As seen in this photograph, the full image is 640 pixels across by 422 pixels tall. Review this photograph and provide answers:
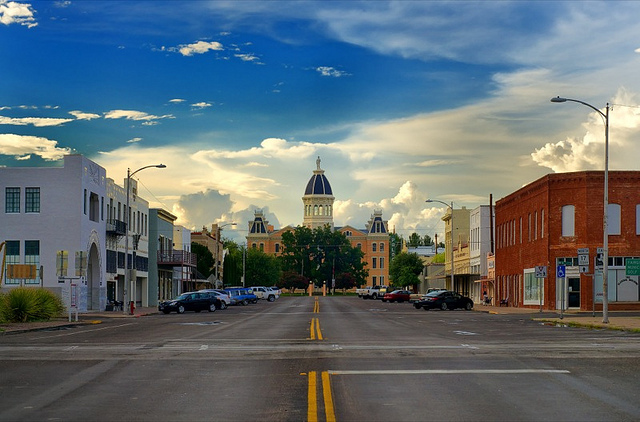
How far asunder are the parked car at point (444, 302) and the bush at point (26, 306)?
29.1 metres

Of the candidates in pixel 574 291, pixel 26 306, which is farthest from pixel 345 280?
pixel 26 306

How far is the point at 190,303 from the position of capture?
58.4 meters

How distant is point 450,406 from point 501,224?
69.8 m

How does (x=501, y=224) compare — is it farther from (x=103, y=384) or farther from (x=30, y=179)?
(x=103, y=384)

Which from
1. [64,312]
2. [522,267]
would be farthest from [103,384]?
[522,267]

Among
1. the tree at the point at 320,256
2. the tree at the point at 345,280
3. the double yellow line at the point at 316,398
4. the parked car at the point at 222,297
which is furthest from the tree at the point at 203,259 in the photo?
the double yellow line at the point at 316,398

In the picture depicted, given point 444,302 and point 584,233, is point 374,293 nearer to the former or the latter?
point 444,302

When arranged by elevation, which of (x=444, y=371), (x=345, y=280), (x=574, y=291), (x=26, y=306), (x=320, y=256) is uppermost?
(x=320, y=256)

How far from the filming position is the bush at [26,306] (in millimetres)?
39688

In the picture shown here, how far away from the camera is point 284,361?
1841cm

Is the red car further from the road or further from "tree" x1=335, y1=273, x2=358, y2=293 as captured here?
"tree" x1=335, y1=273, x2=358, y2=293

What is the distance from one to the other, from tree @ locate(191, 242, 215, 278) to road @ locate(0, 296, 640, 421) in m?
93.2

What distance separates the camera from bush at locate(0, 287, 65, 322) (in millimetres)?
39688

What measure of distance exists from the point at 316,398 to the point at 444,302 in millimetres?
51379
